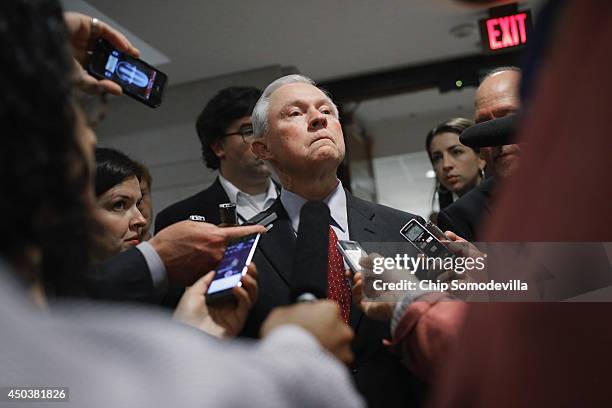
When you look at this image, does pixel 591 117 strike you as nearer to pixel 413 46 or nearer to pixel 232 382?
pixel 232 382

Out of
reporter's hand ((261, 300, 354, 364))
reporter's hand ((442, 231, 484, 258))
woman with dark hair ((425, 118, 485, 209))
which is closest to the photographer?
reporter's hand ((261, 300, 354, 364))

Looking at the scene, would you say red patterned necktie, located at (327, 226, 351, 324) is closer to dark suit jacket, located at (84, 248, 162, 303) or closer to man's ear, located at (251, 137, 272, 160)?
dark suit jacket, located at (84, 248, 162, 303)

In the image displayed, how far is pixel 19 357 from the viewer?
1.62 ft

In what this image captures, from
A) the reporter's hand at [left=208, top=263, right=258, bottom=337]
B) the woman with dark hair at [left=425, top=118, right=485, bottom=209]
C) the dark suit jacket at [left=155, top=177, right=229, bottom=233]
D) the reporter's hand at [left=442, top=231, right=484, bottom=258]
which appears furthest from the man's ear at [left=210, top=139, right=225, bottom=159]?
the reporter's hand at [left=208, top=263, right=258, bottom=337]

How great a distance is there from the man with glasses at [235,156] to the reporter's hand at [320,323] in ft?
6.50

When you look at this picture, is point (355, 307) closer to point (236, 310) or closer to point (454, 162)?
point (236, 310)

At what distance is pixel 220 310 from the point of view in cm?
105

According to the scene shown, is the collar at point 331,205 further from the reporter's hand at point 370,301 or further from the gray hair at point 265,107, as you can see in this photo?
the reporter's hand at point 370,301

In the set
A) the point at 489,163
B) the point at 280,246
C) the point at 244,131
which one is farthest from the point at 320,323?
the point at 244,131

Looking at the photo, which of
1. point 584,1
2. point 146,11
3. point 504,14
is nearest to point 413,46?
point 504,14

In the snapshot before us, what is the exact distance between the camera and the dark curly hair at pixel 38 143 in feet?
1.81

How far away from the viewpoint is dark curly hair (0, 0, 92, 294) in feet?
1.81

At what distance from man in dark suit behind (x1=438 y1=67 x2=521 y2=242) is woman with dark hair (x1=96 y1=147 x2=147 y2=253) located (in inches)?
35.1

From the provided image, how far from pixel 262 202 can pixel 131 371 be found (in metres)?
2.36
